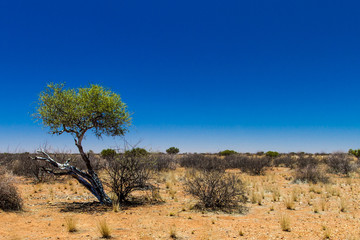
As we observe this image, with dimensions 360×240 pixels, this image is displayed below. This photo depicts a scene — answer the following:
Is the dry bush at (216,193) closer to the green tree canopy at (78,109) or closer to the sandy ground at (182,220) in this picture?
the sandy ground at (182,220)

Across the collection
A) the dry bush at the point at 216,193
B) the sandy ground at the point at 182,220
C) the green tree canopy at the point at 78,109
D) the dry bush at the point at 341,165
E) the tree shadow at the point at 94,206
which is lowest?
the sandy ground at the point at 182,220

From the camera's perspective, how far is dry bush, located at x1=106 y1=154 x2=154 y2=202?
11.7 metres

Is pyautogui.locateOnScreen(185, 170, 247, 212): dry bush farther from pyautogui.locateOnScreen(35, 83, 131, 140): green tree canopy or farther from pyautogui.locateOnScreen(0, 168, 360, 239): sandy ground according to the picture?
pyautogui.locateOnScreen(35, 83, 131, 140): green tree canopy

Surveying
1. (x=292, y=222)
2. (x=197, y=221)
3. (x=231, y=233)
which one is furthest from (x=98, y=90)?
(x=292, y=222)

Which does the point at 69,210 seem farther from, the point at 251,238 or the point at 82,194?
the point at 251,238

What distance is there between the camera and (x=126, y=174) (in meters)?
11.7

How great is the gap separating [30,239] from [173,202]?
6.99 metres

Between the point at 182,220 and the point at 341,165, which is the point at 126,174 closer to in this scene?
the point at 182,220

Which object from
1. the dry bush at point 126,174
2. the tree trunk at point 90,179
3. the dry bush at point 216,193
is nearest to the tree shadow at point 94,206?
the tree trunk at point 90,179

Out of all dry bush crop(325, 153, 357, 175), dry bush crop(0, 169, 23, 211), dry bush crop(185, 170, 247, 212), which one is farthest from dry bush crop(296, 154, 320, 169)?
dry bush crop(0, 169, 23, 211)

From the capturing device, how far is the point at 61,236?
726 centimetres

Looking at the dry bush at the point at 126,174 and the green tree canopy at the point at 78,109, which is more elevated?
the green tree canopy at the point at 78,109

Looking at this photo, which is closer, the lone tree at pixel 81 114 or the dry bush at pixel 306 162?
the lone tree at pixel 81 114

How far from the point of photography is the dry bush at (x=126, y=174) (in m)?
11.7
